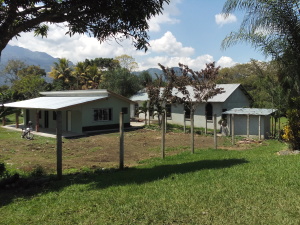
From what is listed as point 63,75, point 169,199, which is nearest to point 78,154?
point 169,199

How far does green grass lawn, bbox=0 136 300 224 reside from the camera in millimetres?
4266

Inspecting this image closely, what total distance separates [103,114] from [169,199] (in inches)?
872

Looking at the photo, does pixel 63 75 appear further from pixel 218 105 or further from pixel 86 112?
pixel 218 105

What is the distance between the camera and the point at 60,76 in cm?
4988

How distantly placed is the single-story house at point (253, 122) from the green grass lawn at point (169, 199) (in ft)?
43.4

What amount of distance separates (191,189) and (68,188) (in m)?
2.92

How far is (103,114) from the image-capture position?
26.8m

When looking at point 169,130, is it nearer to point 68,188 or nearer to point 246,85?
point 68,188

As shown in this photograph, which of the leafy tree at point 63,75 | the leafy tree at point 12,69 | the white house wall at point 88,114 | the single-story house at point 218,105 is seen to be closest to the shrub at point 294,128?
the single-story house at point 218,105

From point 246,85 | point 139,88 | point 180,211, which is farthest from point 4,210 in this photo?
point 246,85

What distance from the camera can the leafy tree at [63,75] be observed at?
164ft

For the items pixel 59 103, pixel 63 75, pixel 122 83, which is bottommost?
pixel 59 103

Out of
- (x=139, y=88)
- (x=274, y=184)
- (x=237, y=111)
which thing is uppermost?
(x=139, y=88)

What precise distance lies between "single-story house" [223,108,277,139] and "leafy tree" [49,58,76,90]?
35.7 m
